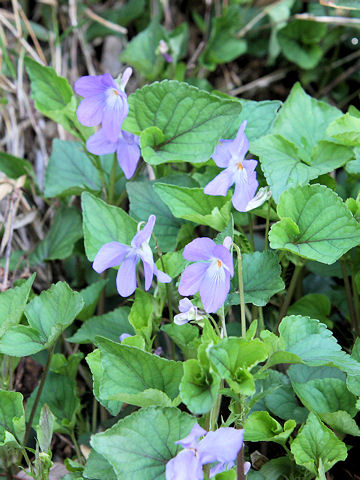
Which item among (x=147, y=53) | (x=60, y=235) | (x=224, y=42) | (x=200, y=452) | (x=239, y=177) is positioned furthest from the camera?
(x=224, y=42)

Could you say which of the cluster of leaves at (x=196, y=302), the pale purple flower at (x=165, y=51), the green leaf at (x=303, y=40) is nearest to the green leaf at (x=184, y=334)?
the cluster of leaves at (x=196, y=302)

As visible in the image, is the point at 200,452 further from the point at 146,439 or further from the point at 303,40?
the point at 303,40

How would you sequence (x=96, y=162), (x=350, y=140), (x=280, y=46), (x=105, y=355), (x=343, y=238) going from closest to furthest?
(x=105, y=355), (x=343, y=238), (x=350, y=140), (x=96, y=162), (x=280, y=46)

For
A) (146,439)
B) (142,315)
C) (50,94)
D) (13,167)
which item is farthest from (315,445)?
(13,167)

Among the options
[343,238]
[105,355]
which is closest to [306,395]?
[343,238]

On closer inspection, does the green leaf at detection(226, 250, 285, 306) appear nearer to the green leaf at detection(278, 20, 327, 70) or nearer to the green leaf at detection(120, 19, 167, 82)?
the green leaf at detection(120, 19, 167, 82)

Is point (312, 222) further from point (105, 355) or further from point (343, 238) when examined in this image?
point (105, 355)
